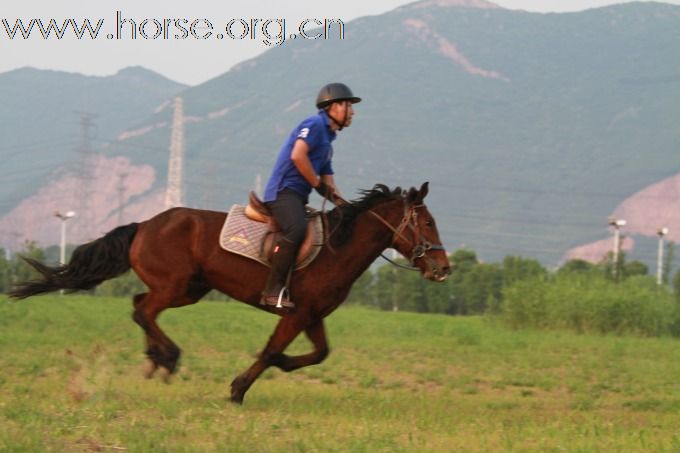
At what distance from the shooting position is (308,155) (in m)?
10.6

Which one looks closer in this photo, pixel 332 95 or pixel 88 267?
pixel 332 95

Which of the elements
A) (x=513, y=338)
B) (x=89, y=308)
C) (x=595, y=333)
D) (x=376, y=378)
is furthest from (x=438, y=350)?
(x=89, y=308)

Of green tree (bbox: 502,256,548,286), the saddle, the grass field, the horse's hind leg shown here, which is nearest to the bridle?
the saddle

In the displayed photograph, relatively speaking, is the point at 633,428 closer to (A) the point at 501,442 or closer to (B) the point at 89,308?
(A) the point at 501,442

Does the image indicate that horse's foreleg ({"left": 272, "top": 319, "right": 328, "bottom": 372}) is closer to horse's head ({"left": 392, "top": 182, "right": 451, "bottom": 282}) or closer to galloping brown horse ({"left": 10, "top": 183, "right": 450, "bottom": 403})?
galloping brown horse ({"left": 10, "top": 183, "right": 450, "bottom": 403})

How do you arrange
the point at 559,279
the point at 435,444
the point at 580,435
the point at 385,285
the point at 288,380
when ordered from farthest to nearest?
the point at 385,285
the point at 559,279
the point at 288,380
the point at 580,435
the point at 435,444

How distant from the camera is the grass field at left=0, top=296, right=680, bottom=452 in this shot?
7.88 m

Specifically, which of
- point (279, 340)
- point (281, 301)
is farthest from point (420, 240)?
point (279, 340)

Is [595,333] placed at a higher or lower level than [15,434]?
lower

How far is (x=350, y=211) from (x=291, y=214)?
0.68 meters

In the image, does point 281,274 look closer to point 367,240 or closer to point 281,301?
point 281,301

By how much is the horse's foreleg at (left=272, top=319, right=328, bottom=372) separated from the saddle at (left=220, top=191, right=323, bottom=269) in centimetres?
76

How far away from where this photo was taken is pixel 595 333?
96.2 ft

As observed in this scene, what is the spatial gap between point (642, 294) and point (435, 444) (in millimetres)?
Result: 23685
